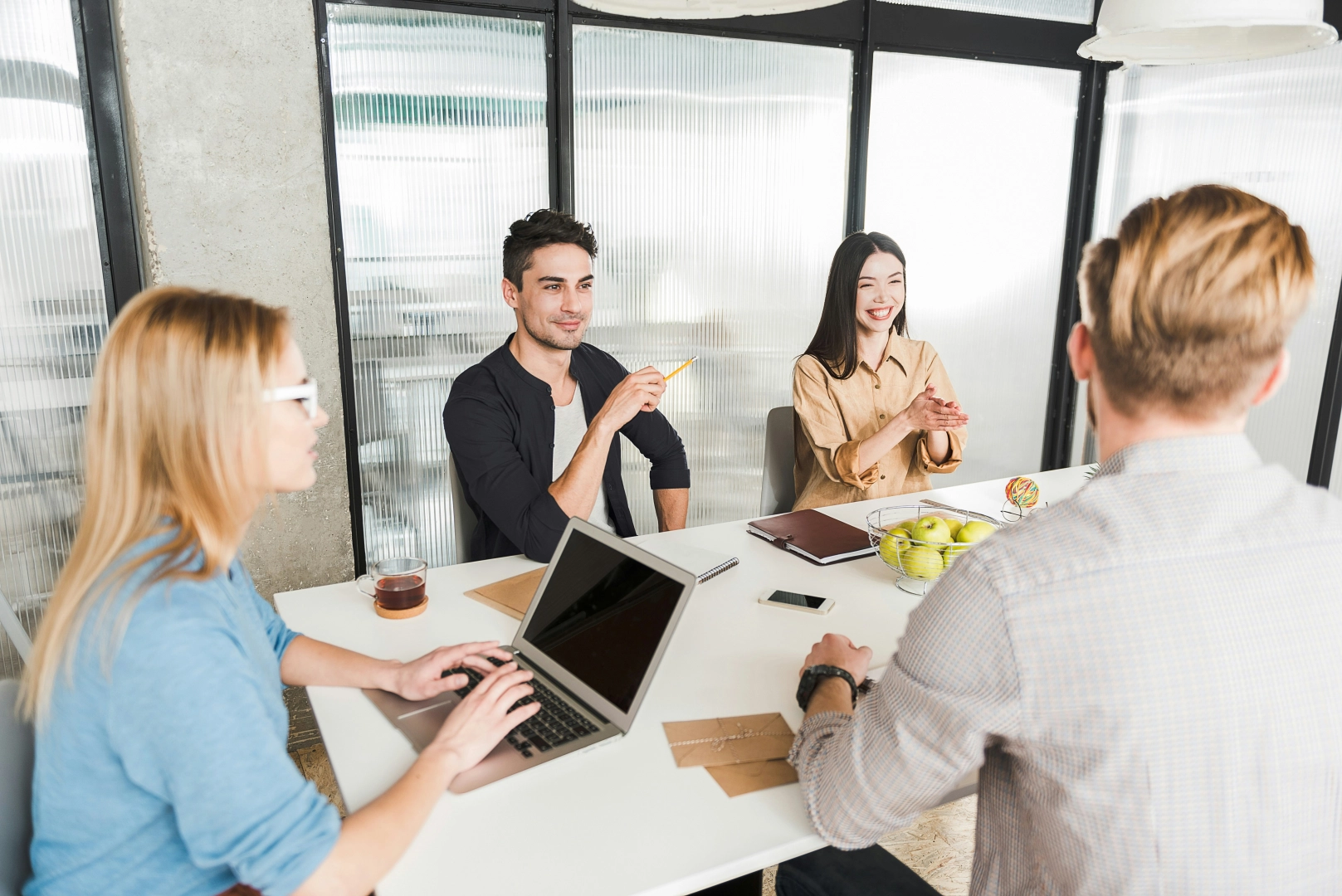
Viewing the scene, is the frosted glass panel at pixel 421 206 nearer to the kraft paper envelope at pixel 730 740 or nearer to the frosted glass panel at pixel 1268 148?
the kraft paper envelope at pixel 730 740

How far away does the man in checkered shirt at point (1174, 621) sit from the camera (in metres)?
0.80

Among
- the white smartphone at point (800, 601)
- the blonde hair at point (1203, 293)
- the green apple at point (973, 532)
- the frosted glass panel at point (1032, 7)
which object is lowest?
the white smartphone at point (800, 601)

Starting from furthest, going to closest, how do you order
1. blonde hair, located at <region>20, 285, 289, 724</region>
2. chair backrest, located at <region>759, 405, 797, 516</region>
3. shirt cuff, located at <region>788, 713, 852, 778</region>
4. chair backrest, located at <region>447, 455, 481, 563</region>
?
chair backrest, located at <region>759, 405, 797, 516</region>
chair backrest, located at <region>447, 455, 481, 563</region>
shirt cuff, located at <region>788, 713, 852, 778</region>
blonde hair, located at <region>20, 285, 289, 724</region>

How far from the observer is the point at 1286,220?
2.65 feet

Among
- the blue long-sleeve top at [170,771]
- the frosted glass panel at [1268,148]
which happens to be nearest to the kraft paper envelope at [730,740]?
the blue long-sleeve top at [170,771]

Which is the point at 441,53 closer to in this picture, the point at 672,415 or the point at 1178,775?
the point at 672,415

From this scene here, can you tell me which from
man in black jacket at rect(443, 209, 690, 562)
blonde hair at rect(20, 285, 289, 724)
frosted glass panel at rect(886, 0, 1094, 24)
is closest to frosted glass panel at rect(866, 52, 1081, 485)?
frosted glass panel at rect(886, 0, 1094, 24)

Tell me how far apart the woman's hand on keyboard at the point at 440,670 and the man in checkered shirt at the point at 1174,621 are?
26.5 inches

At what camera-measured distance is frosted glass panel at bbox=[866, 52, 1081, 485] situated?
3725 millimetres

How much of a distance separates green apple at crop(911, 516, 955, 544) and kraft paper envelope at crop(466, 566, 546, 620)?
70 centimetres

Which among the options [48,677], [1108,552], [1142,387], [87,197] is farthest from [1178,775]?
[87,197]

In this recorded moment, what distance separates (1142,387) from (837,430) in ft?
5.58

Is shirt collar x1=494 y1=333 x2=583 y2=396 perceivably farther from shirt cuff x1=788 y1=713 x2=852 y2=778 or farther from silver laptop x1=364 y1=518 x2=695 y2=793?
shirt cuff x1=788 y1=713 x2=852 y2=778

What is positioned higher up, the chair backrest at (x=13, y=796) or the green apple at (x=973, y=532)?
the green apple at (x=973, y=532)
